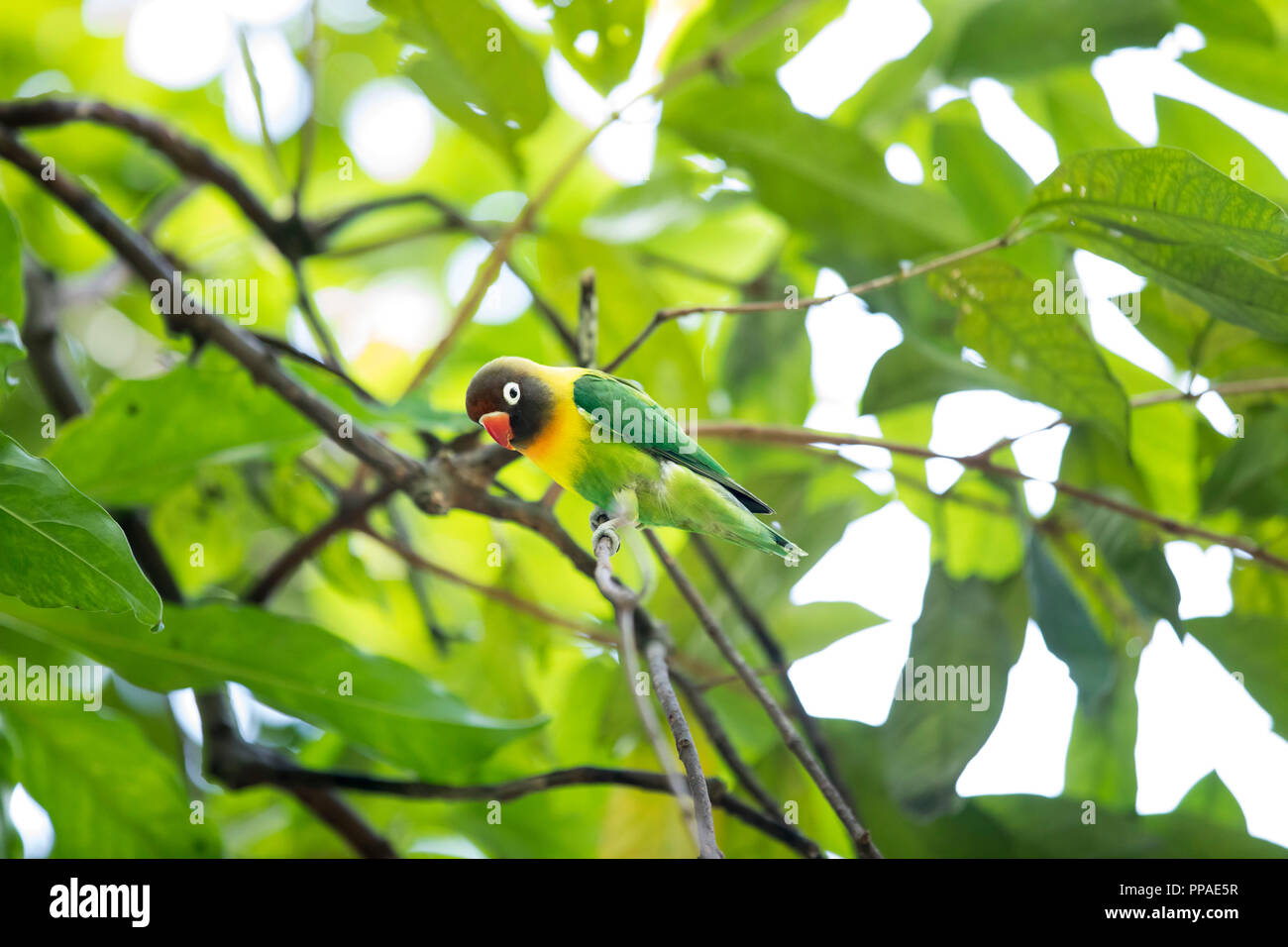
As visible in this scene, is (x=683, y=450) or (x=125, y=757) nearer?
(x=683, y=450)

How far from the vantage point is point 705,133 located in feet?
4.50

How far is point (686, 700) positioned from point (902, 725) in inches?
10.7

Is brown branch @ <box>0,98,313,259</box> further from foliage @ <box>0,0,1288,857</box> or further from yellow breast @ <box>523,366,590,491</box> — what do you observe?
yellow breast @ <box>523,366,590,491</box>

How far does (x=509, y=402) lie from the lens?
2.60 feet

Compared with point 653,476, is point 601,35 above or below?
above

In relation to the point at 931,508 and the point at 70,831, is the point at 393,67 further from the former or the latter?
the point at 70,831

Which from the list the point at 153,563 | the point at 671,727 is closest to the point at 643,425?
the point at 671,727

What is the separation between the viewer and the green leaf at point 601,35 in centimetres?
119

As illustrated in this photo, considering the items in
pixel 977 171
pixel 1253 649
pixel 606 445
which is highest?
pixel 977 171

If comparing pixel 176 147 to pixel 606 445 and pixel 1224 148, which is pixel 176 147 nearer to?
pixel 606 445

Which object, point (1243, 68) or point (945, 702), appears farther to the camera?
point (1243, 68)

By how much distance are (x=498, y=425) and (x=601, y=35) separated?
2.18 ft

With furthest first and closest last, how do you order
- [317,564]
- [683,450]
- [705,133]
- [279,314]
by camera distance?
[279,314], [317,564], [705,133], [683,450]

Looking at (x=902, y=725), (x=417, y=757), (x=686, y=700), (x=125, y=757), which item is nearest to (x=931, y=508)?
(x=902, y=725)
